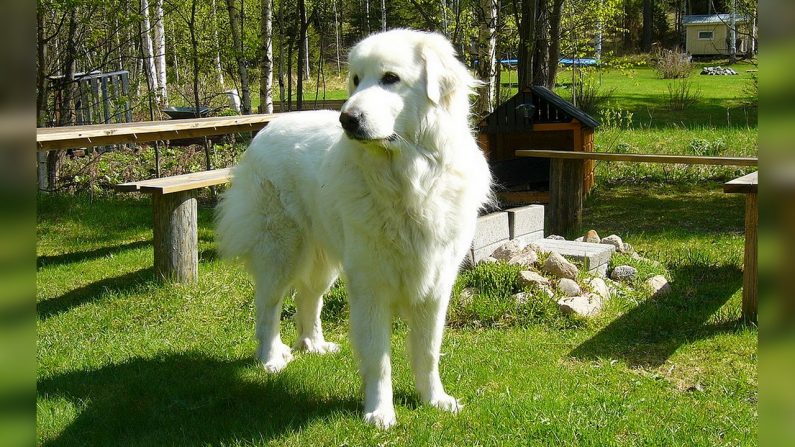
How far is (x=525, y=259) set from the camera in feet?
18.3

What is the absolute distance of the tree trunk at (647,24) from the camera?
127 ft

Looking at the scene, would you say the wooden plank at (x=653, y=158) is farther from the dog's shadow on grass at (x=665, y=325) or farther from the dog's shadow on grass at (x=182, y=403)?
the dog's shadow on grass at (x=182, y=403)

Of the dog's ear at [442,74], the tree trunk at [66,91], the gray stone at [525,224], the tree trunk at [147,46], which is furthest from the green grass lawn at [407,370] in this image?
the tree trunk at [147,46]

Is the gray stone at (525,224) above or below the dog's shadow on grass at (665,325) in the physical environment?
above

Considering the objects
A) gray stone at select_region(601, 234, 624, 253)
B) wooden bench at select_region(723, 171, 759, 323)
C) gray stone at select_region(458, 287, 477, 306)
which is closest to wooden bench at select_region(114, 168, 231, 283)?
gray stone at select_region(458, 287, 477, 306)

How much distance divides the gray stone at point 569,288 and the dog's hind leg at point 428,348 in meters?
1.82

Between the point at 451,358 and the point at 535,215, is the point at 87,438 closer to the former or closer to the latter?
the point at 451,358

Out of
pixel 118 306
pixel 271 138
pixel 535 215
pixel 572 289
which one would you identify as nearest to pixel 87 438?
pixel 271 138

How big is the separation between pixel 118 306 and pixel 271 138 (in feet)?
6.88

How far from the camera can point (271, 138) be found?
171 inches

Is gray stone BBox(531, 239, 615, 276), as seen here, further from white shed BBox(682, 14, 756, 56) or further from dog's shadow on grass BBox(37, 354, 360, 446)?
white shed BBox(682, 14, 756, 56)

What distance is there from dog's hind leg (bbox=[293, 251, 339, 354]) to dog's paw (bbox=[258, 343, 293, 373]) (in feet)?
0.62

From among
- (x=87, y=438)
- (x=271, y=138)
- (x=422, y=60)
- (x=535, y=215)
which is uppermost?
(x=422, y=60)

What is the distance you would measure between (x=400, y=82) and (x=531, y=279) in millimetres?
2454
